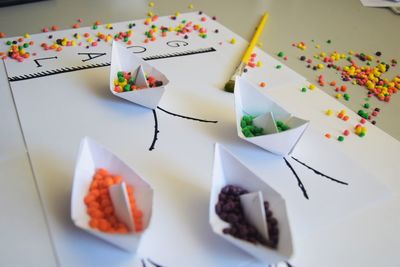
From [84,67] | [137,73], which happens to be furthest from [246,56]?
[84,67]

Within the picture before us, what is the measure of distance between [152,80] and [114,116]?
0.41ft

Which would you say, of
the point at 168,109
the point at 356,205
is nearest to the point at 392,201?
the point at 356,205

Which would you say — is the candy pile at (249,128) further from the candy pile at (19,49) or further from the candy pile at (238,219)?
the candy pile at (19,49)

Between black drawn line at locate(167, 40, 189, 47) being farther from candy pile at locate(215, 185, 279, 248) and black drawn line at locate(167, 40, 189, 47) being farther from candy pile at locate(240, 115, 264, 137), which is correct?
candy pile at locate(215, 185, 279, 248)

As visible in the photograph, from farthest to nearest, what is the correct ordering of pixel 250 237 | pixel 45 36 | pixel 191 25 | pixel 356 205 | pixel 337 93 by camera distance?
pixel 191 25 → pixel 45 36 → pixel 337 93 → pixel 356 205 → pixel 250 237

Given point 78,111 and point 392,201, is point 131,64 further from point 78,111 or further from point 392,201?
point 392,201

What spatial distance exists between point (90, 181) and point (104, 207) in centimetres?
6

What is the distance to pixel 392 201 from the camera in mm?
656

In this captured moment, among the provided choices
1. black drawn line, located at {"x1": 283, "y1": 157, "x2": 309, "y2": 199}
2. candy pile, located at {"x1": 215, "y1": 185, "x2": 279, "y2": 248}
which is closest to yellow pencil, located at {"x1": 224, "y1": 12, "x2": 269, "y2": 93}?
black drawn line, located at {"x1": 283, "y1": 157, "x2": 309, "y2": 199}

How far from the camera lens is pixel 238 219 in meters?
0.53

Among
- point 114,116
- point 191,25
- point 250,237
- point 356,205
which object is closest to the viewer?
point 250,237

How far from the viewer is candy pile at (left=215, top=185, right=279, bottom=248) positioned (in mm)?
511

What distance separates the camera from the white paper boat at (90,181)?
496mm

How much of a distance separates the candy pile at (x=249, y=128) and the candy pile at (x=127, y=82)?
215mm
